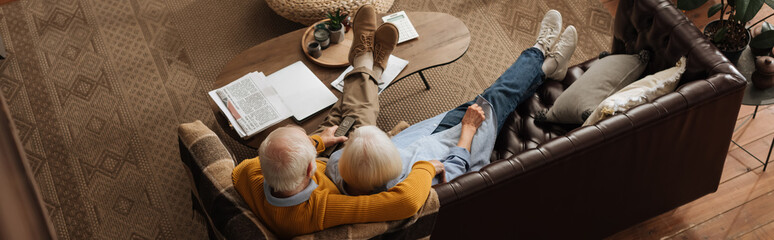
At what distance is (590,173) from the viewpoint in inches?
78.5

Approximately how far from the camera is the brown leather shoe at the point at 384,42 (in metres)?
2.55

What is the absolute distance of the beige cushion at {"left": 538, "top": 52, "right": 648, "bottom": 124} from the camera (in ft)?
7.25

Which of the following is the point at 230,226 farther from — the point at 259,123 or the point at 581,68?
the point at 581,68

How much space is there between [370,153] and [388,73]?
91 cm

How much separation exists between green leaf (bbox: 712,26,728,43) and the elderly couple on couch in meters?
0.55

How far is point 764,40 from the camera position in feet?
7.77

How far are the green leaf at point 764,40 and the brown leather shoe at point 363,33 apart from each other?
1541 millimetres

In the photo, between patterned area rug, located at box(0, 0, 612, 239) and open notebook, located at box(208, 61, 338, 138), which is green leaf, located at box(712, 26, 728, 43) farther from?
open notebook, located at box(208, 61, 338, 138)

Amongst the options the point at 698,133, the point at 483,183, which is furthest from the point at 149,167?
the point at 698,133

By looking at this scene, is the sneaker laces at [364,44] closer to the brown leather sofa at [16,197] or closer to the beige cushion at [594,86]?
the beige cushion at [594,86]

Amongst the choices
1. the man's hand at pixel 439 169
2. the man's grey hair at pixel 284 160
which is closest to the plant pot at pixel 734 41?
the man's hand at pixel 439 169

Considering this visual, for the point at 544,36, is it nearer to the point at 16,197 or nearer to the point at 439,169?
the point at 439,169

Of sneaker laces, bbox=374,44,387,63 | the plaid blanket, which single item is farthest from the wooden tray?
the plaid blanket

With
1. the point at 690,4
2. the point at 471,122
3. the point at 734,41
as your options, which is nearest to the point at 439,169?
the point at 471,122
